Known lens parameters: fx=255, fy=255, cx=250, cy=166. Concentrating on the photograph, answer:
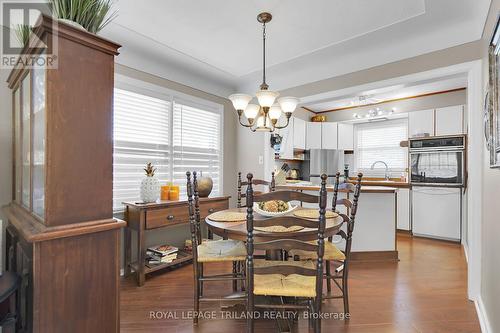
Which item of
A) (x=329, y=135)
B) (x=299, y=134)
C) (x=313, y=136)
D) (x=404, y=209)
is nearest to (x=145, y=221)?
(x=299, y=134)

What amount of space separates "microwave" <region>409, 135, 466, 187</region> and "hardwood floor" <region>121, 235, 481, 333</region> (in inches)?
62.7

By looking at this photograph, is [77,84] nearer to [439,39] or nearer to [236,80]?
[236,80]

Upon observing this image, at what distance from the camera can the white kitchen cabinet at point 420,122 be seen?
470cm

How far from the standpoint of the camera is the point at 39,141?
133 cm

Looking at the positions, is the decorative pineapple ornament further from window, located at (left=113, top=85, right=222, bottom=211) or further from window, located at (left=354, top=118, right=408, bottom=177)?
window, located at (left=354, top=118, right=408, bottom=177)

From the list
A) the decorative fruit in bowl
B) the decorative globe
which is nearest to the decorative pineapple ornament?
the decorative globe

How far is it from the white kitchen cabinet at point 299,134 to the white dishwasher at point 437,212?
7.27 feet

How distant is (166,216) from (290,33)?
7.50 ft

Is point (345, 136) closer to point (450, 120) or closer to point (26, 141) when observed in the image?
point (450, 120)

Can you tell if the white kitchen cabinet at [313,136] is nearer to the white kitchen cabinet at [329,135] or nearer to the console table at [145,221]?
the white kitchen cabinet at [329,135]

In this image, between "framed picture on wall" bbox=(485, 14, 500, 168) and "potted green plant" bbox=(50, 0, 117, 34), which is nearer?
"potted green plant" bbox=(50, 0, 117, 34)

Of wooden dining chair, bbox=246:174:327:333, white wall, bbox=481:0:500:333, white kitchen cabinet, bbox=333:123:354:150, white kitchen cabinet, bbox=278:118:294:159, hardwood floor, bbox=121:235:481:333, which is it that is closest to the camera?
wooden dining chair, bbox=246:174:327:333

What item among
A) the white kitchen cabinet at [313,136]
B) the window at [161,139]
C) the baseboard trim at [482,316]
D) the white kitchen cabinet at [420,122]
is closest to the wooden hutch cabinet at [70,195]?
the window at [161,139]

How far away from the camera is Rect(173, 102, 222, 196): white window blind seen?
3436 millimetres
